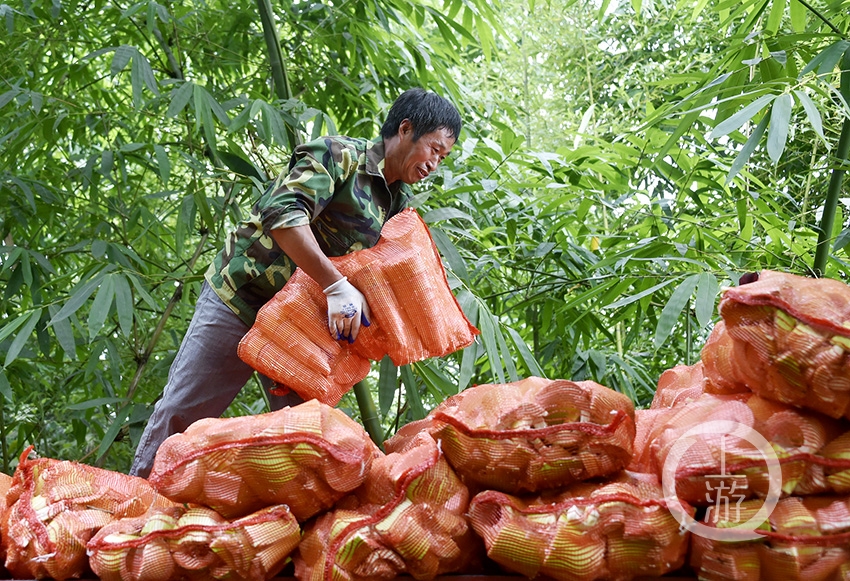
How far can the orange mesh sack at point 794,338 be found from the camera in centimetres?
80

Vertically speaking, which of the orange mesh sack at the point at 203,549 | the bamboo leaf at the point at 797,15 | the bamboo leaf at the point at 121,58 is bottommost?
the orange mesh sack at the point at 203,549

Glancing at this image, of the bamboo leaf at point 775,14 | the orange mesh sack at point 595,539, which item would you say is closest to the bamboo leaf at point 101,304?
the orange mesh sack at point 595,539

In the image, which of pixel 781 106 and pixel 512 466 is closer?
pixel 512 466

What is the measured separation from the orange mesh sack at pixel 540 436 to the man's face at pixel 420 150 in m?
0.68

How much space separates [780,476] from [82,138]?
203 cm

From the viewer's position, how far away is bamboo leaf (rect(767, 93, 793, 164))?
1.22 m

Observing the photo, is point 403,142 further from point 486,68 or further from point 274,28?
point 486,68

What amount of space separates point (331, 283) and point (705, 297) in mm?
642

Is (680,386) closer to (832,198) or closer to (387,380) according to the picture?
(832,198)

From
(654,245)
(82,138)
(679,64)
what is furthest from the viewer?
(679,64)

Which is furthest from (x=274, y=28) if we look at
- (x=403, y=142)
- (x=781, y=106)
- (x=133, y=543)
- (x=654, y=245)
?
(x=133, y=543)

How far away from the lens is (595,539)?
2.76ft

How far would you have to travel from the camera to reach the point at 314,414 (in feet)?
3.16

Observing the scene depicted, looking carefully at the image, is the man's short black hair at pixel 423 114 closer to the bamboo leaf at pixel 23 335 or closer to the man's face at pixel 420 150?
the man's face at pixel 420 150
